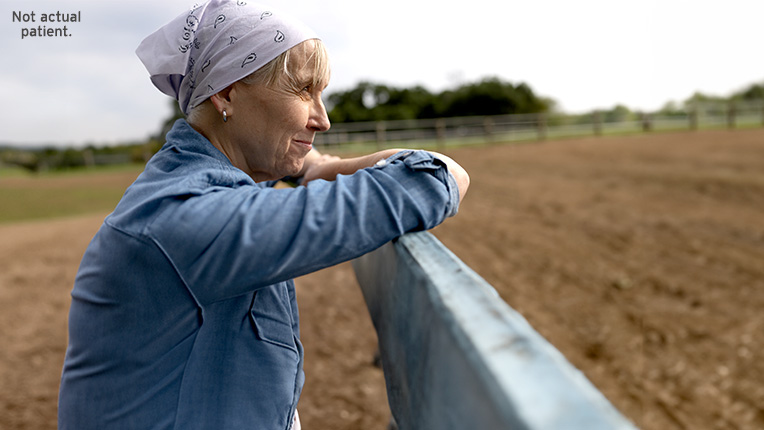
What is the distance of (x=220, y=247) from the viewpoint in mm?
985

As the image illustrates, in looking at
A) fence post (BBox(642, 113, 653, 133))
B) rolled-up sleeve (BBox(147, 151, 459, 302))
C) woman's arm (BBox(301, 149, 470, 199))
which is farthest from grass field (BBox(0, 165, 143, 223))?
fence post (BBox(642, 113, 653, 133))

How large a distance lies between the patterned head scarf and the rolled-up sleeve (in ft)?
1.12

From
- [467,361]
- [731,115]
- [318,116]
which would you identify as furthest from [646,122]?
[467,361]

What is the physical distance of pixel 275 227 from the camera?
998mm

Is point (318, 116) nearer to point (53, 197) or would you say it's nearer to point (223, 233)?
point (223, 233)

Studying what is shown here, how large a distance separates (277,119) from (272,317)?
489mm

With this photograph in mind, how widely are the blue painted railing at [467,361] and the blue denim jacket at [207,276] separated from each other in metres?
0.13

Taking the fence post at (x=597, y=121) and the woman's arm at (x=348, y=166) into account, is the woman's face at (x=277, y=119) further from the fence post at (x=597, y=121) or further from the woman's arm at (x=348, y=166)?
the fence post at (x=597, y=121)

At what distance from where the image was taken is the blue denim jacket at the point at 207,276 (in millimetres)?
1006

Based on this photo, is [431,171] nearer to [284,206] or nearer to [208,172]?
[284,206]

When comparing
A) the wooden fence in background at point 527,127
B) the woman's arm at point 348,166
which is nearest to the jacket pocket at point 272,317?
the woman's arm at point 348,166

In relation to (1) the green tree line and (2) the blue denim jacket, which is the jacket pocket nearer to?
(2) the blue denim jacket

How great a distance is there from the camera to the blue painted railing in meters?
0.51

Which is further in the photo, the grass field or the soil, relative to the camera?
the grass field
